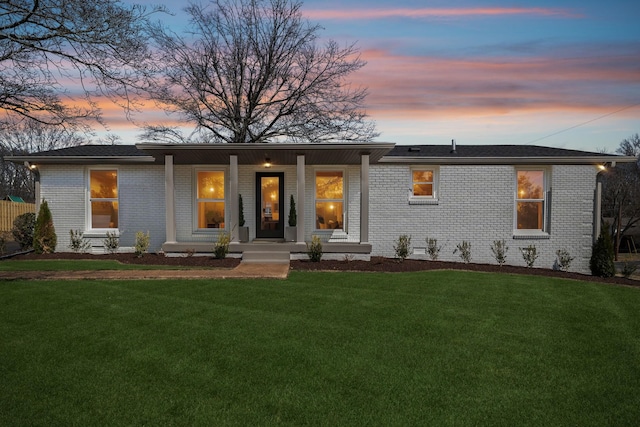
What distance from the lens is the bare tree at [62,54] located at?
825 centimetres

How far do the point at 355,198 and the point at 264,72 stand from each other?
439 inches

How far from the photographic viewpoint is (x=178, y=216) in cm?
1353

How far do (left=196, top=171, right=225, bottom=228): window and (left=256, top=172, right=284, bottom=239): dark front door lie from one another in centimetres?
125

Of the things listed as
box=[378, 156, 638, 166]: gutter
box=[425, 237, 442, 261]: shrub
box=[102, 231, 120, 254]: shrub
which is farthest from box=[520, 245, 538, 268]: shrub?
box=[102, 231, 120, 254]: shrub

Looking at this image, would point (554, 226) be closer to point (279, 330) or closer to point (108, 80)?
point (279, 330)

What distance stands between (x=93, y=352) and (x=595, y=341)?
20.2 ft

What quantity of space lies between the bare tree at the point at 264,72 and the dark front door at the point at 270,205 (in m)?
8.52

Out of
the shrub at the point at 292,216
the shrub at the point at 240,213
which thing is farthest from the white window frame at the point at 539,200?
the shrub at the point at 240,213

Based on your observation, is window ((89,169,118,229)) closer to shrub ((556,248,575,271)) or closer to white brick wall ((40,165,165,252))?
white brick wall ((40,165,165,252))

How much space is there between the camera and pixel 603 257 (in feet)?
39.1

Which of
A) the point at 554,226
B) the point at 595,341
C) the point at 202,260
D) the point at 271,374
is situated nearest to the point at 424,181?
the point at 554,226

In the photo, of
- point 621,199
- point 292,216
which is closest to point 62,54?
point 292,216

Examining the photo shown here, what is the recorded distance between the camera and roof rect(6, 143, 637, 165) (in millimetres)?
11320

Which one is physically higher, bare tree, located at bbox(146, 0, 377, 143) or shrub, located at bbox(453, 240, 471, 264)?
bare tree, located at bbox(146, 0, 377, 143)
